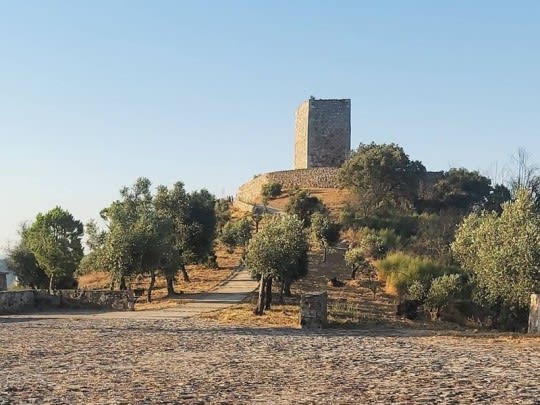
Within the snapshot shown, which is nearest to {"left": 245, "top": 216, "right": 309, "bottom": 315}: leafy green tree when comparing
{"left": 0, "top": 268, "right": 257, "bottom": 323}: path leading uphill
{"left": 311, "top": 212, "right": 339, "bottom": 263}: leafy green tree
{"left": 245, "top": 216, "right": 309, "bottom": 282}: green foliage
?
{"left": 245, "top": 216, "right": 309, "bottom": 282}: green foliage

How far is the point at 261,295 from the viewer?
22656mm

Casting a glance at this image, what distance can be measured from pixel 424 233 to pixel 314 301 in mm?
24061

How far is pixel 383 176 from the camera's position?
5488cm

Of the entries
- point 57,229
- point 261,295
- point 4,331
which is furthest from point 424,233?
point 4,331

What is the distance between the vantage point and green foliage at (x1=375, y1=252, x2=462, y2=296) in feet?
91.3

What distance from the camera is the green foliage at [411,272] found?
2783cm

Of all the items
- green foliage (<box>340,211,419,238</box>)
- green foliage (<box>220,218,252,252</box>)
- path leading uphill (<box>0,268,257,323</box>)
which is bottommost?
path leading uphill (<box>0,268,257,323</box>)

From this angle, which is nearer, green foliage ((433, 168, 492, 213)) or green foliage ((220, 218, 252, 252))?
green foliage ((220, 218, 252, 252))

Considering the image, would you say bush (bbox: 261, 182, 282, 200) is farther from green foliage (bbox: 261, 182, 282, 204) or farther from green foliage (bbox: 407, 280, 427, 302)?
green foliage (bbox: 407, 280, 427, 302)

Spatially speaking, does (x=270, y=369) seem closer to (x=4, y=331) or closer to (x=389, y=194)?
(x=4, y=331)

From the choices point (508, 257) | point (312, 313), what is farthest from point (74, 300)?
point (508, 257)

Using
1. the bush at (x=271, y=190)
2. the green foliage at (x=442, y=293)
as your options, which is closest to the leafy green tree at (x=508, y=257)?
the green foliage at (x=442, y=293)

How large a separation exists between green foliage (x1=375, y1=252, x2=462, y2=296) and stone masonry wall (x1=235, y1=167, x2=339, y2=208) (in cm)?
3447

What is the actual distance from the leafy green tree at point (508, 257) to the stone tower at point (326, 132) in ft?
152
